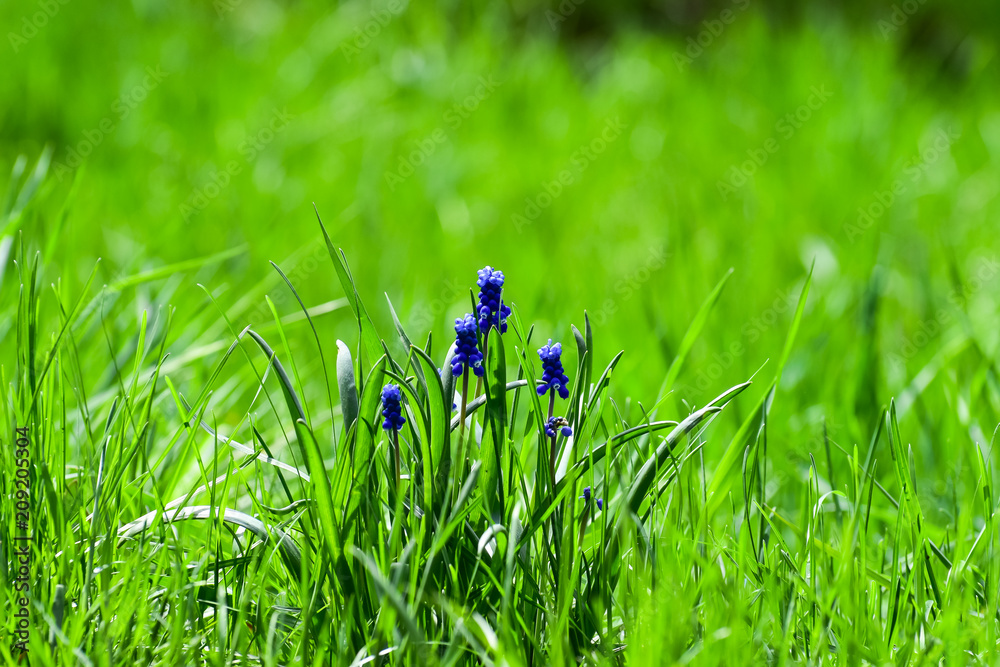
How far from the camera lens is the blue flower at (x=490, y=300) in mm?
1165

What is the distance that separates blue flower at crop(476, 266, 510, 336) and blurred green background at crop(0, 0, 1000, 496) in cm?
79

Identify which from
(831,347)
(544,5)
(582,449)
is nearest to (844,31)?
(544,5)

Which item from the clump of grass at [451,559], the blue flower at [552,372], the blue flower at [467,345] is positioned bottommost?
the clump of grass at [451,559]

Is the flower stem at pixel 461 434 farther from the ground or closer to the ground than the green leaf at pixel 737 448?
farther from the ground

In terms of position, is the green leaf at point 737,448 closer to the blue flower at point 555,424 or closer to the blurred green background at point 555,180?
the blue flower at point 555,424

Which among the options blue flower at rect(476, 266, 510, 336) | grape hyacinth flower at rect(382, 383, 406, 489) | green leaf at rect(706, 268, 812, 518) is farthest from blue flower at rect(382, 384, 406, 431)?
green leaf at rect(706, 268, 812, 518)

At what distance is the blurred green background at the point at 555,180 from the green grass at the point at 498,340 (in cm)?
2

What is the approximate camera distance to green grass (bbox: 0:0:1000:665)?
1173 mm

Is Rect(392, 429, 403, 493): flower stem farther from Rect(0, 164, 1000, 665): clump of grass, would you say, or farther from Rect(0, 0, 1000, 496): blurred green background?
Rect(0, 0, 1000, 496): blurred green background

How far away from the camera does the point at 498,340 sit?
1.21 m

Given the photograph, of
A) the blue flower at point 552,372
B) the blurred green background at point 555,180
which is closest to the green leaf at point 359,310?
the blue flower at point 552,372

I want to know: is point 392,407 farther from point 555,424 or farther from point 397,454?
point 555,424

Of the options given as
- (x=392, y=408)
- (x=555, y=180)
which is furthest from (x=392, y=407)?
(x=555, y=180)

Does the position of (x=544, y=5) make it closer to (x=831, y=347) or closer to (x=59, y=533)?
(x=831, y=347)
